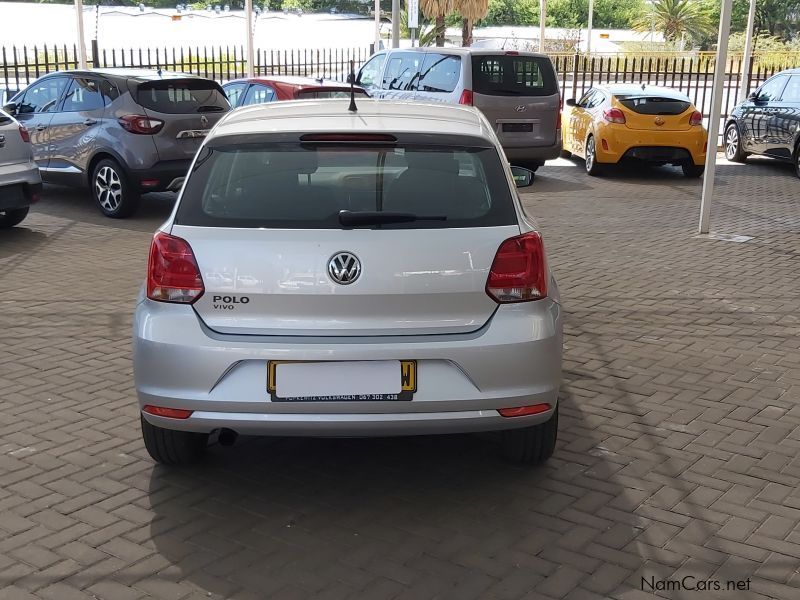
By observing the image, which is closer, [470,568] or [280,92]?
[470,568]

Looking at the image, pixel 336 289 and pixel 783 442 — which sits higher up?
pixel 336 289

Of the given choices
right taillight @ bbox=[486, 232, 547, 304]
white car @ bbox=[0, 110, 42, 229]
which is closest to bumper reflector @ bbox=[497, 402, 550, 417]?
right taillight @ bbox=[486, 232, 547, 304]

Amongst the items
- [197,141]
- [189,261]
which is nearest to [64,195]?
[197,141]

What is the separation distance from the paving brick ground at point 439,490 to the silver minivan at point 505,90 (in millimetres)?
7240

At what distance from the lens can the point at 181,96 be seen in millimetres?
11281

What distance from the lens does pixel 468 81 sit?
14.0 m

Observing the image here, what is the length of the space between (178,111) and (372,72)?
5.66 metres

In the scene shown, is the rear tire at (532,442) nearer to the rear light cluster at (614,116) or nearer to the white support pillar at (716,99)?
the white support pillar at (716,99)

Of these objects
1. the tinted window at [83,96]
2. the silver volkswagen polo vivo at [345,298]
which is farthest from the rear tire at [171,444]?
the tinted window at [83,96]

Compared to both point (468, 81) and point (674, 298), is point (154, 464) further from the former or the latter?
point (468, 81)

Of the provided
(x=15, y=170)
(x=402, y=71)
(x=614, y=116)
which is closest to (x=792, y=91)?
(x=614, y=116)

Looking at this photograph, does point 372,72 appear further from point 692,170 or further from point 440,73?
point 692,170

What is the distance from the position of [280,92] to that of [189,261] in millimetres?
9317

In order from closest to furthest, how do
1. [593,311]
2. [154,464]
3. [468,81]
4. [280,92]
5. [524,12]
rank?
[154,464], [593,311], [280,92], [468,81], [524,12]
